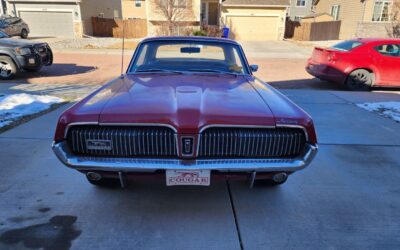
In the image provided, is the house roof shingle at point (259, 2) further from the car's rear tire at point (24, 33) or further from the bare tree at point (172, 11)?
the car's rear tire at point (24, 33)

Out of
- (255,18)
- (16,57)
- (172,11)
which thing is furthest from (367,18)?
(16,57)

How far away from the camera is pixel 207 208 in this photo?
3197 mm

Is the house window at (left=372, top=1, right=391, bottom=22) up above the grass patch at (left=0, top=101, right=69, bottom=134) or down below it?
above

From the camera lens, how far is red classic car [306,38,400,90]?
9.03 metres

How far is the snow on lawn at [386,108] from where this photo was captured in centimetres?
649

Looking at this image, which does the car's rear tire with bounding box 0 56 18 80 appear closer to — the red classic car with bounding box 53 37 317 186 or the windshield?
the windshield

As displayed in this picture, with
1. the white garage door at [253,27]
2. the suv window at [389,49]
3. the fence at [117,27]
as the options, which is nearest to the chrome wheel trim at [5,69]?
the suv window at [389,49]

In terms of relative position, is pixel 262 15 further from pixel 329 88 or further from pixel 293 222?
pixel 293 222

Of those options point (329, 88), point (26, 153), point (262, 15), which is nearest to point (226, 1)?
point (262, 15)

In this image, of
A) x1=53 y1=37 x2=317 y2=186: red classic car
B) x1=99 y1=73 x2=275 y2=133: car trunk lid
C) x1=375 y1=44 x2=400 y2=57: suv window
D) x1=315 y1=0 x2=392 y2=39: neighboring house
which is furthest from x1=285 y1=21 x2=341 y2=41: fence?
x1=53 y1=37 x2=317 y2=186: red classic car

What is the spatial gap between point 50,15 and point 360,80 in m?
24.9

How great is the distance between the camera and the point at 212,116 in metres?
2.59

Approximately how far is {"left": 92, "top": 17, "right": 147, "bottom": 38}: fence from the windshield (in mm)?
24303

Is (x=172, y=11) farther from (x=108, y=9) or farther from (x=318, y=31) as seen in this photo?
(x=318, y=31)
